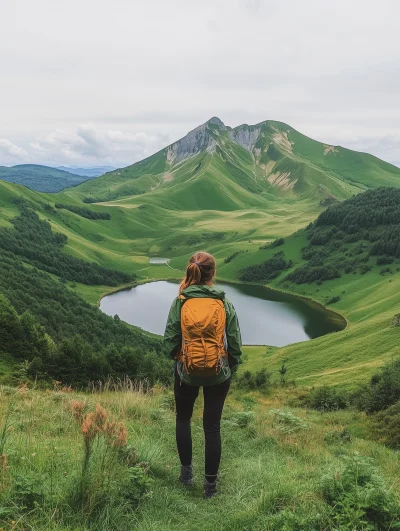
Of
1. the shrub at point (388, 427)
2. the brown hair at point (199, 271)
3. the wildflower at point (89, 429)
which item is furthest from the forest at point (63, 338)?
the shrub at point (388, 427)

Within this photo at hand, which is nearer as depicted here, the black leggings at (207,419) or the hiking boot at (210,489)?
the hiking boot at (210,489)

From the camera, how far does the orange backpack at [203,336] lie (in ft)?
21.3

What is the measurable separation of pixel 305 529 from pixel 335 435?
9073mm

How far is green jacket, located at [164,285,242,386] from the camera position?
671cm

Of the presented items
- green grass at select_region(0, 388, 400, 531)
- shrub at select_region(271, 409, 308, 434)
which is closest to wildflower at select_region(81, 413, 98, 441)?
green grass at select_region(0, 388, 400, 531)

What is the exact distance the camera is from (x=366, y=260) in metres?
163

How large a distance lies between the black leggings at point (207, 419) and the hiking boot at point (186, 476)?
0.26 ft

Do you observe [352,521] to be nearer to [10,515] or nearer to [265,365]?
[10,515]

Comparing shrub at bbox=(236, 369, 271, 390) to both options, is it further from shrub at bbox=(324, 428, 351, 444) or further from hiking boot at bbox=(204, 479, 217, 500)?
hiking boot at bbox=(204, 479, 217, 500)

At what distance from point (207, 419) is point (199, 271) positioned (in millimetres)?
2596

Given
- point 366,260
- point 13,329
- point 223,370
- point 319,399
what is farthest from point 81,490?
point 366,260

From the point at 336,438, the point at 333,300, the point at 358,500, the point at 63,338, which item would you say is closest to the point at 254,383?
the point at 63,338

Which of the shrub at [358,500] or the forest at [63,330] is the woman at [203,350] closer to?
the shrub at [358,500]

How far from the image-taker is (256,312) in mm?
133375
